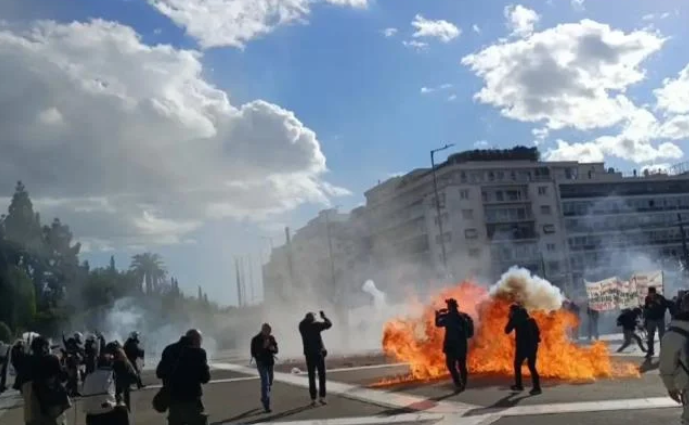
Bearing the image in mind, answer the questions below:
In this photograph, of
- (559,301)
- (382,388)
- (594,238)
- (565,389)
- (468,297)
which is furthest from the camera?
(594,238)

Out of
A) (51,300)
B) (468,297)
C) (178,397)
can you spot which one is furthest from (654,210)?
(178,397)

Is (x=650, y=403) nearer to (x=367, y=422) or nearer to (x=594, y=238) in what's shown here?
(x=367, y=422)

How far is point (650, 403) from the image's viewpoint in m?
11.5

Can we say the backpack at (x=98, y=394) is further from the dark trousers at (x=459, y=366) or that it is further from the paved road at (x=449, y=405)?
the dark trousers at (x=459, y=366)

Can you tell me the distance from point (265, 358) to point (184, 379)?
653cm

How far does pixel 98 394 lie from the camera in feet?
26.6

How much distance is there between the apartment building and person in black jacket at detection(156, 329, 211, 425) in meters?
83.2

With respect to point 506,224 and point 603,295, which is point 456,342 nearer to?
point 603,295

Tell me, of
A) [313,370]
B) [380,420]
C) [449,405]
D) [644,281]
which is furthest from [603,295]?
[380,420]

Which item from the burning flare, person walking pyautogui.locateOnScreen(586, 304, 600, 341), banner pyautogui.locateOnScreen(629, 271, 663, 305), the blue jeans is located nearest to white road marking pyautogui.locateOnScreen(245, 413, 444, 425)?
the blue jeans

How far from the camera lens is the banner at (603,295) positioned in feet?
108

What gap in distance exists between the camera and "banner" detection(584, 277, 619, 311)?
33.1m

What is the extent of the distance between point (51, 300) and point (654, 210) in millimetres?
71666

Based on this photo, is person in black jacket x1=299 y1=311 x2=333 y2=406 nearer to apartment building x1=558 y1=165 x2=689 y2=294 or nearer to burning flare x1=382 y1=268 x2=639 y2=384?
burning flare x1=382 y1=268 x2=639 y2=384
